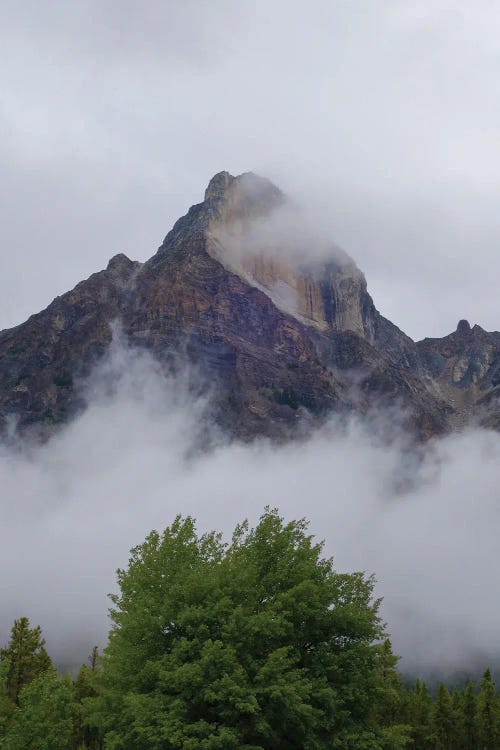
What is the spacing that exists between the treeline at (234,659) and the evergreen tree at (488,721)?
160ft

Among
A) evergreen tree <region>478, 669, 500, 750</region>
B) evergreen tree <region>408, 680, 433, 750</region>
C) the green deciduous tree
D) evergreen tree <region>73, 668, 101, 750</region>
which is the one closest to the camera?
the green deciduous tree

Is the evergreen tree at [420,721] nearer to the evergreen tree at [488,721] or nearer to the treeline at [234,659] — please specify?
the evergreen tree at [488,721]

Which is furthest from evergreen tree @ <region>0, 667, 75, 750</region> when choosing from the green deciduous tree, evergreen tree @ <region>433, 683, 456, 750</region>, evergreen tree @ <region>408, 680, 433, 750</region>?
evergreen tree @ <region>433, 683, 456, 750</region>

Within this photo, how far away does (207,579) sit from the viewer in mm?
29125

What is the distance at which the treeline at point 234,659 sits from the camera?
26.2m

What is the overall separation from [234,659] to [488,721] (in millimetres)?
56821

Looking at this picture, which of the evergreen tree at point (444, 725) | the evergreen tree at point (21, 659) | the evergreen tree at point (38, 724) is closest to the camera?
the evergreen tree at point (38, 724)

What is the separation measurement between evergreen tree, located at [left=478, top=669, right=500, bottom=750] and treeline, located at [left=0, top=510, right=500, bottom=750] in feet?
160

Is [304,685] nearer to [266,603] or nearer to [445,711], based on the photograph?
[266,603]

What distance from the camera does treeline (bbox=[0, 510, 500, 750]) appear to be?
1032 inches

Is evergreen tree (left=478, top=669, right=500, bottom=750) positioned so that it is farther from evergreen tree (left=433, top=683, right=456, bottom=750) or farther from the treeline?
the treeline

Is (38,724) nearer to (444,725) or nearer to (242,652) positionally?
(242,652)

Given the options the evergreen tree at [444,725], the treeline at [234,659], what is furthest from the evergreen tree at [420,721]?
the treeline at [234,659]

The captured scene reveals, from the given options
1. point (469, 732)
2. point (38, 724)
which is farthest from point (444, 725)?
point (38, 724)
